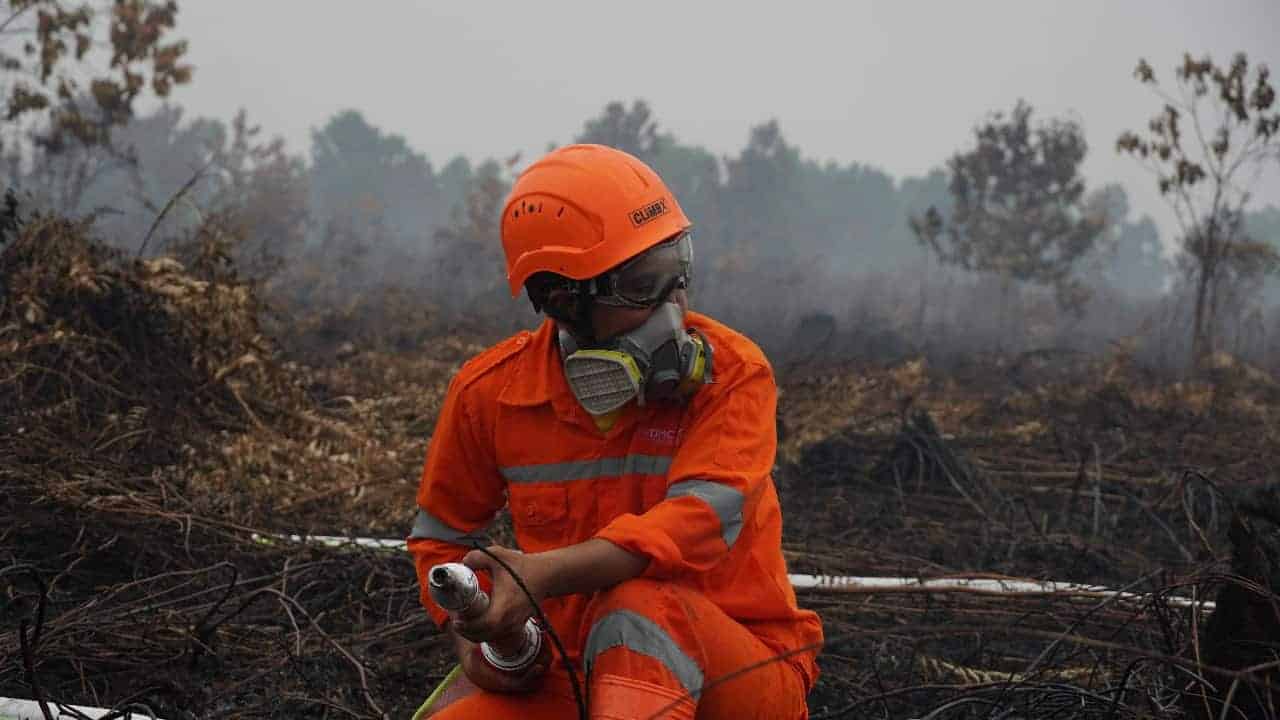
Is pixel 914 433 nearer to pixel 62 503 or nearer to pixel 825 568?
pixel 825 568

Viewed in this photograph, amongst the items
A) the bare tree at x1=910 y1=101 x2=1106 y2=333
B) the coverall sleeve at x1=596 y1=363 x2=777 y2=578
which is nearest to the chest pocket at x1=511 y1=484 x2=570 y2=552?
the coverall sleeve at x1=596 y1=363 x2=777 y2=578

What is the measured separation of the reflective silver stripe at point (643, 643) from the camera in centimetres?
169

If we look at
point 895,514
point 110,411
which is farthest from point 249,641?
point 895,514

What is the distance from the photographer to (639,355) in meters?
1.97

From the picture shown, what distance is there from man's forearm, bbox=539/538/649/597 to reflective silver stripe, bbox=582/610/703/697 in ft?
0.23

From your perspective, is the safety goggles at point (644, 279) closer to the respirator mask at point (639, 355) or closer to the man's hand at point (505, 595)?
the respirator mask at point (639, 355)

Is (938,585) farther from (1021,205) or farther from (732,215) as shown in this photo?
(732,215)

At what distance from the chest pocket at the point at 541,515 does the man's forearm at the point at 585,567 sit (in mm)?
306

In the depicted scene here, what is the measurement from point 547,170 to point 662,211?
0.27 meters

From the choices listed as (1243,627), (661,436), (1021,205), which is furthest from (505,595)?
(1021,205)

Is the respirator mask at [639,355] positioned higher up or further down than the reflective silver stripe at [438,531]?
higher up

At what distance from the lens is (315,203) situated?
87250 millimetres

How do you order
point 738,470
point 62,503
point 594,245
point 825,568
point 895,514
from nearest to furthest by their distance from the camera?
point 738,470
point 594,245
point 62,503
point 825,568
point 895,514

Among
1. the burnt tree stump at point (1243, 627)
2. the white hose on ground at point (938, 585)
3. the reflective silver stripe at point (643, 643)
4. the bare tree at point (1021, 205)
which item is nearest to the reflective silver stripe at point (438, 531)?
the reflective silver stripe at point (643, 643)
